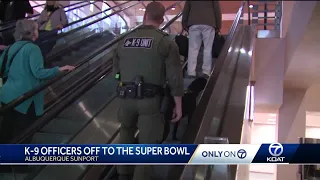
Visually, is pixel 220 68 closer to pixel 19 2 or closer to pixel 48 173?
pixel 48 173

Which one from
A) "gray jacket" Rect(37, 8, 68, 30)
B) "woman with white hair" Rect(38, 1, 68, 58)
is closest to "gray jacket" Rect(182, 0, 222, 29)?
"woman with white hair" Rect(38, 1, 68, 58)

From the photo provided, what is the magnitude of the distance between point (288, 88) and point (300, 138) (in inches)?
29.9

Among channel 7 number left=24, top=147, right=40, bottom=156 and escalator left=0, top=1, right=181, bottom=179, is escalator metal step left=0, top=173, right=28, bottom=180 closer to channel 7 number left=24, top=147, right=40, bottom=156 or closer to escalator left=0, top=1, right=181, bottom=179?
escalator left=0, top=1, right=181, bottom=179

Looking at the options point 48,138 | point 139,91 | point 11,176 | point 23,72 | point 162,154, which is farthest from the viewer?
point 48,138

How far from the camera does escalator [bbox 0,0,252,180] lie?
3104 millimetres

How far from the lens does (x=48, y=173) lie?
9.85ft

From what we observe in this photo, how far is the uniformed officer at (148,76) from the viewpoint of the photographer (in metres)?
2.74

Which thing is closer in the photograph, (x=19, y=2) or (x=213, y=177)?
(x=213, y=177)

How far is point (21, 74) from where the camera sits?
3.05 m

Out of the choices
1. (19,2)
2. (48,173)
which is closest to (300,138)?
(48,173)

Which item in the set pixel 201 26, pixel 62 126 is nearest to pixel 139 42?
pixel 62 126

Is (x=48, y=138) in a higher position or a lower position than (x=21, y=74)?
lower

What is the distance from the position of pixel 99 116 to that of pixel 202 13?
4.65ft

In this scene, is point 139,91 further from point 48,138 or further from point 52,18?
point 52,18
